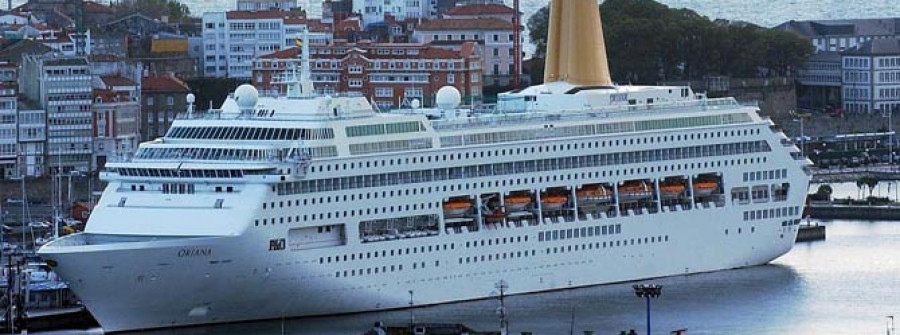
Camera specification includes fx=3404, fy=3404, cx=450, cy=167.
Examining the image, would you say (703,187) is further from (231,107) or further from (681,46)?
(681,46)

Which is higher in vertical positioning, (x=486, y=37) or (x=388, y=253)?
(x=486, y=37)

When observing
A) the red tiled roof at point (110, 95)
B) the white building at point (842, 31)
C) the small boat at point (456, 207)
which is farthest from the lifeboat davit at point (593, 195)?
the white building at point (842, 31)

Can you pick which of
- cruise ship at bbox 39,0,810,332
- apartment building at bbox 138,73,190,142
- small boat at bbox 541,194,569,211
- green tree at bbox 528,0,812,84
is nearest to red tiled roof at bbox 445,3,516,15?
green tree at bbox 528,0,812,84

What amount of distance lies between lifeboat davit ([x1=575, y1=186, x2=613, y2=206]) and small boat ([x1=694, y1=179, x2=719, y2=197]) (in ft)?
7.38

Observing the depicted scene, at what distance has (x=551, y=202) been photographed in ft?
189

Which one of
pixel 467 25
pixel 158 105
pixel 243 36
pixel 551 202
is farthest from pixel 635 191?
pixel 243 36

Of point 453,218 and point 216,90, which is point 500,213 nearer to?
point 453,218

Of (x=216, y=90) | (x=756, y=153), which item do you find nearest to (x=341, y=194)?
(x=756, y=153)

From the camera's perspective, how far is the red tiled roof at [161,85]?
8200 centimetres

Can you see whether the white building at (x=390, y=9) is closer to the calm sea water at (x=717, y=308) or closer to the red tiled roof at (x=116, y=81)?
the red tiled roof at (x=116, y=81)

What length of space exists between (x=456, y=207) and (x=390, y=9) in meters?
47.9

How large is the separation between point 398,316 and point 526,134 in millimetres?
4746

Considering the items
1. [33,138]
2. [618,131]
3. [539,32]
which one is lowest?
[33,138]

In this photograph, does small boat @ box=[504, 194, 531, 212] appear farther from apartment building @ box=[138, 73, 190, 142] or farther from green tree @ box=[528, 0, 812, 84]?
green tree @ box=[528, 0, 812, 84]
